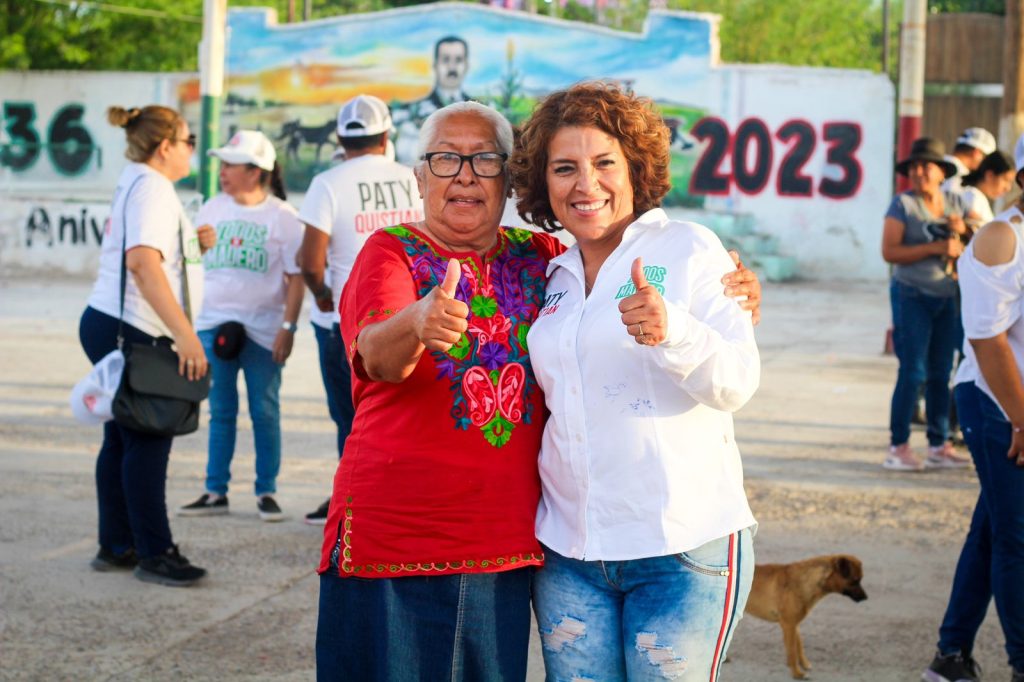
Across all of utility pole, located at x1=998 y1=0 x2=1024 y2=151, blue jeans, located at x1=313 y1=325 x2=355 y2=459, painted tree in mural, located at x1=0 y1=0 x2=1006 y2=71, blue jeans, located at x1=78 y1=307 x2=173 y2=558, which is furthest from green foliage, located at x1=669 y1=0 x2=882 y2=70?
blue jeans, located at x1=78 y1=307 x2=173 y2=558

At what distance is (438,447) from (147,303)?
3161mm

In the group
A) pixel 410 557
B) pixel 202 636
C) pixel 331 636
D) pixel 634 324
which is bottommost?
pixel 202 636

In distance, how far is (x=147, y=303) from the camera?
5.72m

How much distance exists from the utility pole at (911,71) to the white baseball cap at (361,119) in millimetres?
8930

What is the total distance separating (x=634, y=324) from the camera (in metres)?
2.65

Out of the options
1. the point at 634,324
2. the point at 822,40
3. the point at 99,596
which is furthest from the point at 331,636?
the point at 822,40

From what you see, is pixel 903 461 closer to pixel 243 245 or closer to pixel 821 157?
pixel 243 245

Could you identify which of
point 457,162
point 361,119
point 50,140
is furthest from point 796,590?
point 50,140

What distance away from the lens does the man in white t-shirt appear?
21.0 feet

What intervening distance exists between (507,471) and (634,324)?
0.50 metres

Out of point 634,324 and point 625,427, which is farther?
point 625,427

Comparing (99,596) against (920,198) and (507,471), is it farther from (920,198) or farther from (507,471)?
(920,198)

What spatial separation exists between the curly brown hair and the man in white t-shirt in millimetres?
3347

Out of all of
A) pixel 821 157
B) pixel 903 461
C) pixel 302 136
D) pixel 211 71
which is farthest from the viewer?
pixel 302 136
